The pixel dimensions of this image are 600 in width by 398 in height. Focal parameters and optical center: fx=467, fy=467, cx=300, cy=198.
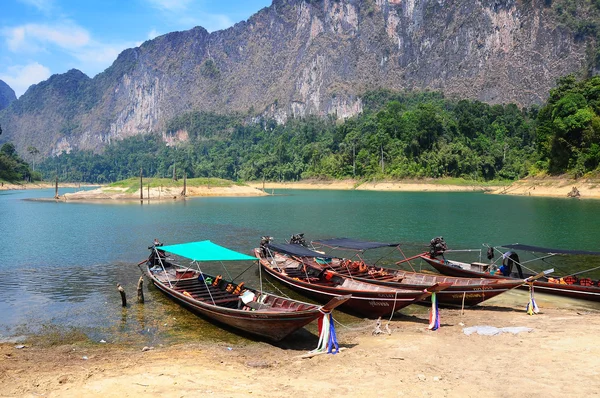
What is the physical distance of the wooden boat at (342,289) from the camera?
1595 centimetres

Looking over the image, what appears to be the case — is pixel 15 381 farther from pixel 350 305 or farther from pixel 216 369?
pixel 350 305

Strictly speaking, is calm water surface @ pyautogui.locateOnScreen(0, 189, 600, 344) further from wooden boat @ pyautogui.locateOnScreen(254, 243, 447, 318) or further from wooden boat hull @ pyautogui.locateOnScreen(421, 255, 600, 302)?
wooden boat hull @ pyautogui.locateOnScreen(421, 255, 600, 302)

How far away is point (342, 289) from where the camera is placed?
17.5m

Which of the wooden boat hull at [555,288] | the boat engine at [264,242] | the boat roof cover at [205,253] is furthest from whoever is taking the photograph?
the boat engine at [264,242]

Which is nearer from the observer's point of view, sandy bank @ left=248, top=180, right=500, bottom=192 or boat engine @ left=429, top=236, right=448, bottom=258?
boat engine @ left=429, top=236, right=448, bottom=258

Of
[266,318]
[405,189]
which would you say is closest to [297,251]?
[266,318]

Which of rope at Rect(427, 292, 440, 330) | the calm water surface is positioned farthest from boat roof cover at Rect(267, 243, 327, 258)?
rope at Rect(427, 292, 440, 330)

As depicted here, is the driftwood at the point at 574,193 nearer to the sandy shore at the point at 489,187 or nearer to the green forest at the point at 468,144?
the sandy shore at the point at 489,187

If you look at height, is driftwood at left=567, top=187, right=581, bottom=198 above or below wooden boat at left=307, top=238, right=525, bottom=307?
above

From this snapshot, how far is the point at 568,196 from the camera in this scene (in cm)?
7531

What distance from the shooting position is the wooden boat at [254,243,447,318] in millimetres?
15945

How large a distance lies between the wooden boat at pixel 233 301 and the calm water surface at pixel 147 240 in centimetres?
67

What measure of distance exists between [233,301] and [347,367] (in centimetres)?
623

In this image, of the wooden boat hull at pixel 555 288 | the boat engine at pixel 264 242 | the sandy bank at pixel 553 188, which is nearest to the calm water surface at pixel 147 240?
the boat engine at pixel 264 242
